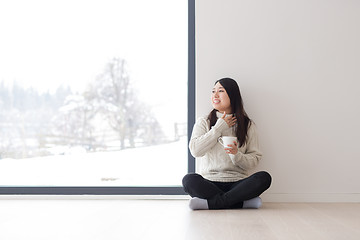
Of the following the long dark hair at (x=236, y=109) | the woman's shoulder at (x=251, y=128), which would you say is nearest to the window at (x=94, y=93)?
the long dark hair at (x=236, y=109)

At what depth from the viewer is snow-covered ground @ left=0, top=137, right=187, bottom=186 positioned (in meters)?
3.17

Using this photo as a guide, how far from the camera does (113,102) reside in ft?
10.7

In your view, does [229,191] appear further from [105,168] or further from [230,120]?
[105,168]

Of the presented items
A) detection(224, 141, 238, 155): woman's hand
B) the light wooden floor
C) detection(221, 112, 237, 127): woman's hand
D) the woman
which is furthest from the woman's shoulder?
the light wooden floor

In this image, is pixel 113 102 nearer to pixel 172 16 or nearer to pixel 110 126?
pixel 110 126

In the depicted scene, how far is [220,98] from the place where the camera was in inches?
110

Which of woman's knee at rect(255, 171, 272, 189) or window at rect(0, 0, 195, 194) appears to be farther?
window at rect(0, 0, 195, 194)

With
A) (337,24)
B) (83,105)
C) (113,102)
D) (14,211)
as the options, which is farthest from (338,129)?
(14,211)

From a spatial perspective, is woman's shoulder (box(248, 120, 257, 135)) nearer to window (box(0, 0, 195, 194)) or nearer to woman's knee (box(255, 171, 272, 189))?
woman's knee (box(255, 171, 272, 189))

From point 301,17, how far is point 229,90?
76 cm

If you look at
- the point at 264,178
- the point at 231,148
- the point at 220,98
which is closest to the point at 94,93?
the point at 220,98

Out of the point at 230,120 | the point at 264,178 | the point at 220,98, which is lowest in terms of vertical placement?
the point at 264,178

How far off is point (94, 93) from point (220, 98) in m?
1.06

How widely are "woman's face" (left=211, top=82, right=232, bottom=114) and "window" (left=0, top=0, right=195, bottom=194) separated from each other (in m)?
0.40
